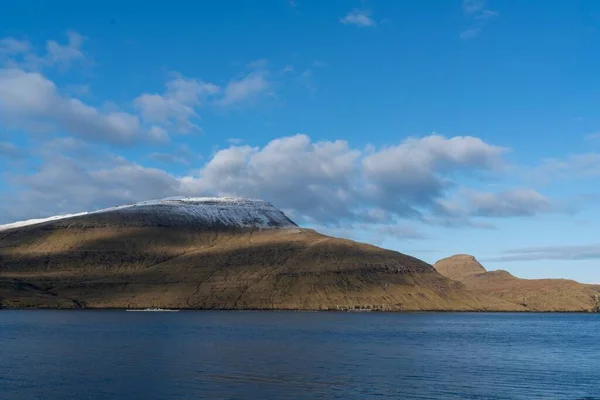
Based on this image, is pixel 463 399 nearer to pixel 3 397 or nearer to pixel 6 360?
pixel 3 397

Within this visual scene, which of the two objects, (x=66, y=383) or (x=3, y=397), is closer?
(x=3, y=397)

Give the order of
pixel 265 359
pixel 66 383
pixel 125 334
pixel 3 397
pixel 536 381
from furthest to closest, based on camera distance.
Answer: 1. pixel 125 334
2. pixel 265 359
3. pixel 536 381
4. pixel 66 383
5. pixel 3 397

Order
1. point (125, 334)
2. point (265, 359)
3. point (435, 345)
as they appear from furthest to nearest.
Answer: point (125, 334)
point (435, 345)
point (265, 359)

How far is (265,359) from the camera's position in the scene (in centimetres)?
8812

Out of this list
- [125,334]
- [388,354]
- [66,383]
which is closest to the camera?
[66,383]

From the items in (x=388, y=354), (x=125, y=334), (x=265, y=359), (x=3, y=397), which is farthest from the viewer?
(x=125, y=334)

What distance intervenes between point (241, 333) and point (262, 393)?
3203 inches

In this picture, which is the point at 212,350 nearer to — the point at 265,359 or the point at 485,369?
the point at 265,359

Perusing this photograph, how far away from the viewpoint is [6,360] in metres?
84.2

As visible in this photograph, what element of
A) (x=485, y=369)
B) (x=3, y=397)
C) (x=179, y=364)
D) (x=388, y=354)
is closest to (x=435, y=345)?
(x=388, y=354)

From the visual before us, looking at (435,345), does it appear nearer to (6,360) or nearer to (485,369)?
(485,369)

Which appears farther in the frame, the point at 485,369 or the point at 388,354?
the point at 388,354

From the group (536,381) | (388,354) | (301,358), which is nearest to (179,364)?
(301,358)

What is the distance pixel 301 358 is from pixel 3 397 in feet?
139
